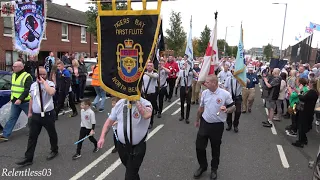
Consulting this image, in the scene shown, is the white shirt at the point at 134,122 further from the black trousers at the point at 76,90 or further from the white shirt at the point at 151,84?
the black trousers at the point at 76,90

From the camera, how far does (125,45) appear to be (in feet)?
10.8

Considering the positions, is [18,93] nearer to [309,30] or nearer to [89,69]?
[89,69]

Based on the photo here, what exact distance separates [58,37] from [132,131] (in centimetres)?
2482

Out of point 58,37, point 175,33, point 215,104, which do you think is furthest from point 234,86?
point 175,33

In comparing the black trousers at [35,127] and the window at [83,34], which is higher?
the window at [83,34]

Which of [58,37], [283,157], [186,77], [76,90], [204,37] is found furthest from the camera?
[204,37]

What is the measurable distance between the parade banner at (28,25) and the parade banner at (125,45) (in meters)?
2.52

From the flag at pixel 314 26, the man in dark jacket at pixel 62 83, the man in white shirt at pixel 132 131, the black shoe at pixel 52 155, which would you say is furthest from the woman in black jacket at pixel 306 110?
the flag at pixel 314 26

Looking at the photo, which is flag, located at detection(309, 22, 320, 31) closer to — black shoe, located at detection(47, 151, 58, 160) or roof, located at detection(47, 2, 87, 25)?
roof, located at detection(47, 2, 87, 25)

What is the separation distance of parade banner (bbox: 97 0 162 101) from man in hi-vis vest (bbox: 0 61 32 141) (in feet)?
11.9

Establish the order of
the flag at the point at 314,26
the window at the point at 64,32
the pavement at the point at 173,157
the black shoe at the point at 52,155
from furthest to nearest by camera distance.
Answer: the window at the point at 64,32 < the flag at the point at 314,26 < the black shoe at the point at 52,155 < the pavement at the point at 173,157

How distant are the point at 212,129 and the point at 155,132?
301 centimetres

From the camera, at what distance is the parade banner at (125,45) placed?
3201 millimetres

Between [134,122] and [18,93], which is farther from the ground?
[134,122]
